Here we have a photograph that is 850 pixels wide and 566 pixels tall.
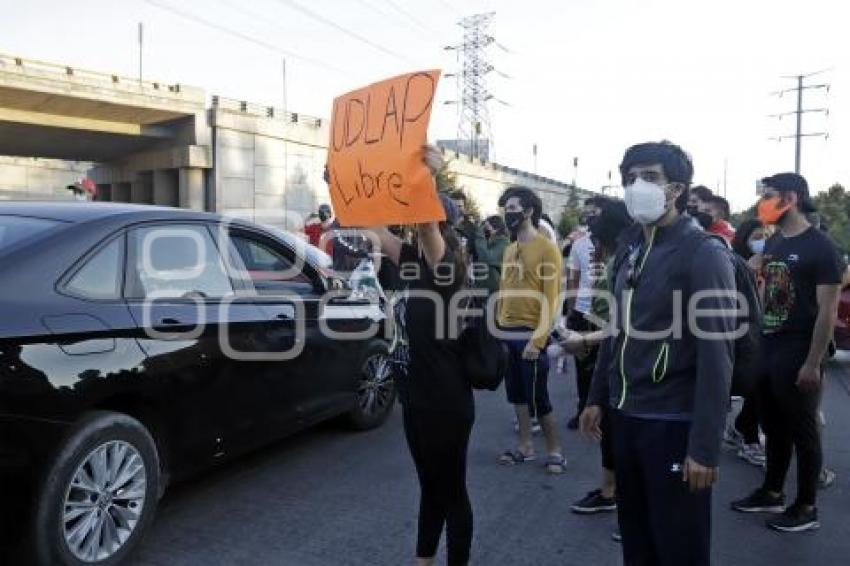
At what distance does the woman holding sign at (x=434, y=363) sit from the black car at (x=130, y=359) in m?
1.37

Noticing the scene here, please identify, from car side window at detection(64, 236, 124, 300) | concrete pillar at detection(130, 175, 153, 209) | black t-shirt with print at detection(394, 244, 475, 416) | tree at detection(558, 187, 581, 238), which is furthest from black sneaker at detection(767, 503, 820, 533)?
concrete pillar at detection(130, 175, 153, 209)

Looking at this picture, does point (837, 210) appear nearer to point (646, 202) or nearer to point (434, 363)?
point (646, 202)

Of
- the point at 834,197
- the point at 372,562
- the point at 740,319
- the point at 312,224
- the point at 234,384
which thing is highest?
the point at 834,197

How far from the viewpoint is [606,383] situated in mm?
3070

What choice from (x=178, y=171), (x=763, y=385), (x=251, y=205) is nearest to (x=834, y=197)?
(x=251, y=205)

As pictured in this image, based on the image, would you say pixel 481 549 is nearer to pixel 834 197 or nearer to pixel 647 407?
pixel 647 407

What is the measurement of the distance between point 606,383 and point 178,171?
38.9 metres

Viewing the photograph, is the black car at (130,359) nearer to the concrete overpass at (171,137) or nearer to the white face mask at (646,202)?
the white face mask at (646,202)

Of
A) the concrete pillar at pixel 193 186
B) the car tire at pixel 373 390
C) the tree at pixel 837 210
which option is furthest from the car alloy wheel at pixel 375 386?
the concrete pillar at pixel 193 186

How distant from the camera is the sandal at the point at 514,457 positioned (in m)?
5.20

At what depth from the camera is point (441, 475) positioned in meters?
3.08

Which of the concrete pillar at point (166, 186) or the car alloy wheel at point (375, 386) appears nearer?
the car alloy wheel at point (375, 386)

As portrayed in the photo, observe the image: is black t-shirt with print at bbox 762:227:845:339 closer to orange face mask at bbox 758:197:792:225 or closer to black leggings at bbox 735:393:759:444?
orange face mask at bbox 758:197:792:225

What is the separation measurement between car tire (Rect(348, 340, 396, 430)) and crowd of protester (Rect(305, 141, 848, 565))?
197 centimetres
